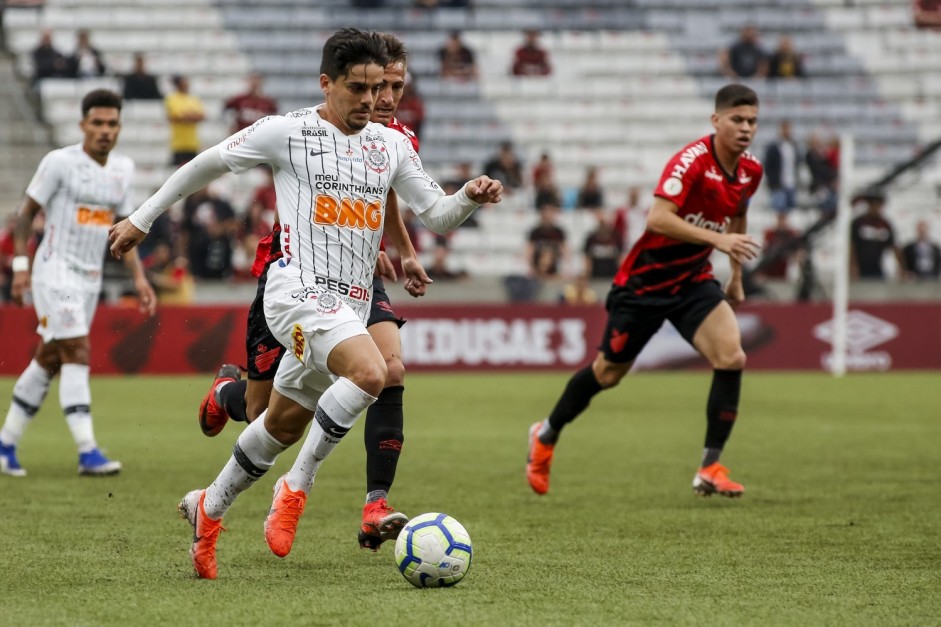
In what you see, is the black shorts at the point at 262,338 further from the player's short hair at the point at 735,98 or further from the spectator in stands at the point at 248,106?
the spectator in stands at the point at 248,106

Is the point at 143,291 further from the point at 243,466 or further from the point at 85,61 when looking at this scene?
the point at 85,61

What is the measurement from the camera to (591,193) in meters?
21.2

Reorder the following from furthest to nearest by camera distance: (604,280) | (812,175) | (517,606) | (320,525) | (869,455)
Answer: (812,175) → (604,280) → (869,455) → (320,525) → (517,606)

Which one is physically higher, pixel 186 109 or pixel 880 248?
pixel 186 109

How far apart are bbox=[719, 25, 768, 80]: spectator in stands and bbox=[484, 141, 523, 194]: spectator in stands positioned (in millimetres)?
4878

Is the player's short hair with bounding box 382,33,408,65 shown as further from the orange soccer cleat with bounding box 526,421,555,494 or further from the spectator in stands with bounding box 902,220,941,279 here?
the spectator in stands with bounding box 902,220,941,279

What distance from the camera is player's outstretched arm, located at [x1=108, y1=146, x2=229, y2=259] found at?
5387mm

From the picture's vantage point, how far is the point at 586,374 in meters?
8.61

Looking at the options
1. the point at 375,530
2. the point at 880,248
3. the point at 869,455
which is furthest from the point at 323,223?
the point at 880,248

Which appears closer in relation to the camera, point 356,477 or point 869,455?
point 356,477

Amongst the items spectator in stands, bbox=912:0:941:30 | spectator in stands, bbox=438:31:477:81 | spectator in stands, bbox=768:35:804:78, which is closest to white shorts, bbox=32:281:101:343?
spectator in stands, bbox=438:31:477:81

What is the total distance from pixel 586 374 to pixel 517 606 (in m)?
3.96

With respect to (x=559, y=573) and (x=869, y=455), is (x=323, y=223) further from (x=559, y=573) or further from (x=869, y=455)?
(x=869, y=455)

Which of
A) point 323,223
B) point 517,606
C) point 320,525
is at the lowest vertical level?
point 320,525
